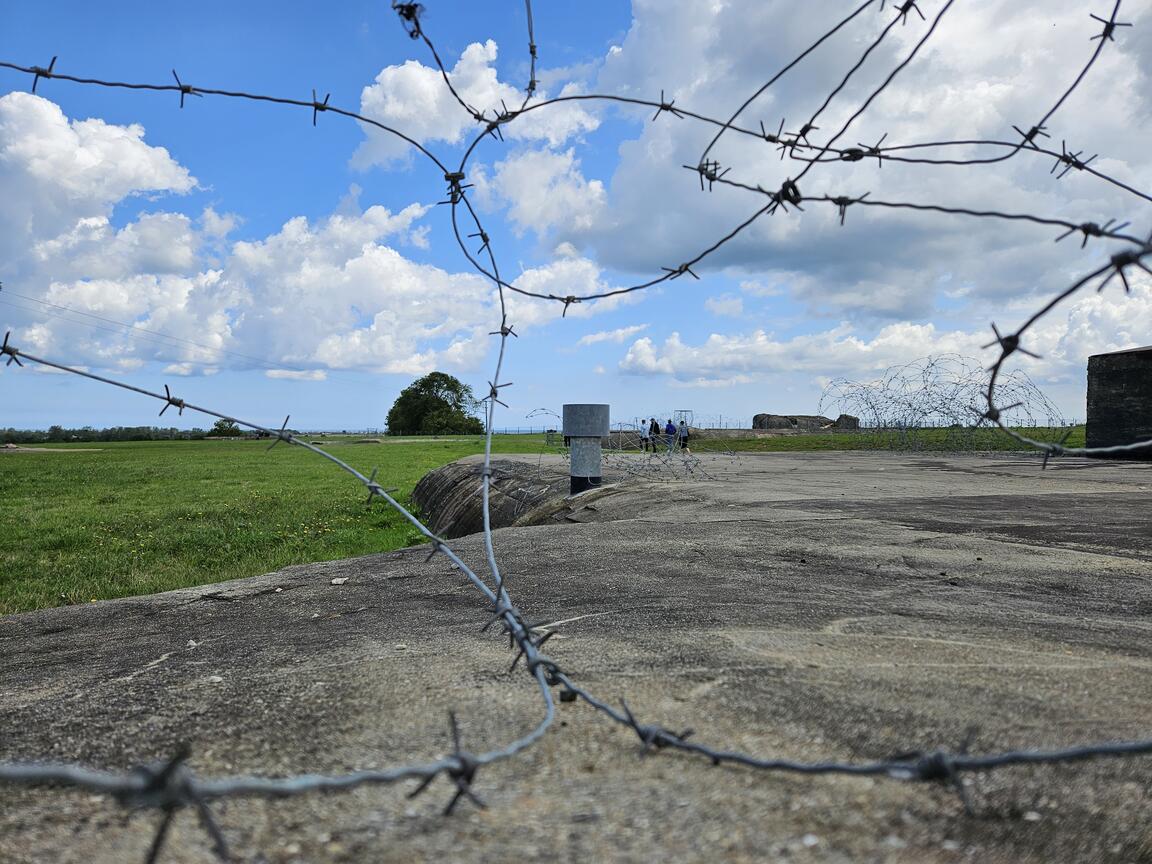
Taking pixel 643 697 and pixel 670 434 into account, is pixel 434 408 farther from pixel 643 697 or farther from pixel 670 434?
pixel 643 697

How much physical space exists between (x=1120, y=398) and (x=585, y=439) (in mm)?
12169

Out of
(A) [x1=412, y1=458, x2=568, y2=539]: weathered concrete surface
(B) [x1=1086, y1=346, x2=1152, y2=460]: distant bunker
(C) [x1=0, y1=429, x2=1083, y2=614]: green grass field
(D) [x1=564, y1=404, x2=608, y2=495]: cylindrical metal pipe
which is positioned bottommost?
(C) [x1=0, y1=429, x2=1083, y2=614]: green grass field

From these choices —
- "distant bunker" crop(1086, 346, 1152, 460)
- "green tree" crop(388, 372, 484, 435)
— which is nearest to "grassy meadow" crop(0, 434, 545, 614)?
"distant bunker" crop(1086, 346, 1152, 460)

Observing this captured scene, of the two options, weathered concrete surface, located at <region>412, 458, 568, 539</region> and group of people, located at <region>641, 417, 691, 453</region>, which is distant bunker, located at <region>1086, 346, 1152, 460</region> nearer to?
group of people, located at <region>641, 417, 691, 453</region>

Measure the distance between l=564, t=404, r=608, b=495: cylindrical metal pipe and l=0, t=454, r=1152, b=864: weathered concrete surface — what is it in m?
3.60

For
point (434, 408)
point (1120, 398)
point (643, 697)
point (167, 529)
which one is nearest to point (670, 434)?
point (1120, 398)

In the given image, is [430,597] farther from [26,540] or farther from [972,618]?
[26,540]

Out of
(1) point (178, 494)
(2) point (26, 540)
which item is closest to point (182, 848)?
(2) point (26, 540)

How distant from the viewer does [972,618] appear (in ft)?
9.11

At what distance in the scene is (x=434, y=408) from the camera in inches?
2768

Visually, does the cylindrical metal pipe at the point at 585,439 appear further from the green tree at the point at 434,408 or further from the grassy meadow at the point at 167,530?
the green tree at the point at 434,408

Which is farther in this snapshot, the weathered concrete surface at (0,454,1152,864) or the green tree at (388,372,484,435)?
the green tree at (388,372,484,435)

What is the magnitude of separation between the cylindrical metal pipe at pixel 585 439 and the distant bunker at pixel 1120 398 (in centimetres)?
1156

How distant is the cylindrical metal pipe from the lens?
7.95m
